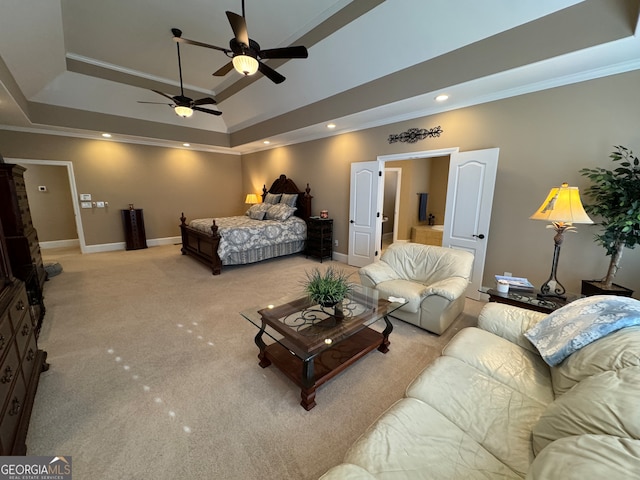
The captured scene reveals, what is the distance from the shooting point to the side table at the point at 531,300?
87.3 inches

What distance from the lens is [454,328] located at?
2.86 metres

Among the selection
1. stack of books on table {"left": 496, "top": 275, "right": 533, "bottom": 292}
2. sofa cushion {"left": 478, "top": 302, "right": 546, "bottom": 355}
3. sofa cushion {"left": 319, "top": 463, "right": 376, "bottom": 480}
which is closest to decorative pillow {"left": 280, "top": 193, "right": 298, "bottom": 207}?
stack of books on table {"left": 496, "top": 275, "right": 533, "bottom": 292}

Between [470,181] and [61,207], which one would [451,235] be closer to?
[470,181]

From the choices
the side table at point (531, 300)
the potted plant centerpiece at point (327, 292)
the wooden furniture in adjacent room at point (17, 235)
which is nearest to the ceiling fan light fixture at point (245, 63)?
the potted plant centerpiece at point (327, 292)

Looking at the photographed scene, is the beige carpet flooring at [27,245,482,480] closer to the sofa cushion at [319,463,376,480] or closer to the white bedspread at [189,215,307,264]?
the sofa cushion at [319,463,376,480]

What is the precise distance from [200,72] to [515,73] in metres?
5.20

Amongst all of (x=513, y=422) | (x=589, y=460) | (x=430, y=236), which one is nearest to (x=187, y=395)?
(x=513, y=422)

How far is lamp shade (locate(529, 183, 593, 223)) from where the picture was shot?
7.11 feet

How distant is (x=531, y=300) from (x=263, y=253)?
436cm

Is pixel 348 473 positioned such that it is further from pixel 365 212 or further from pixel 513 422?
pixel 365 212

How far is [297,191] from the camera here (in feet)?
20.5

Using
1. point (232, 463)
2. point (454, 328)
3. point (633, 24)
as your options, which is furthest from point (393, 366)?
point (633, 24)

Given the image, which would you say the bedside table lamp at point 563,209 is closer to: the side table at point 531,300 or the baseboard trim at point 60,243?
the side table at point 531,300

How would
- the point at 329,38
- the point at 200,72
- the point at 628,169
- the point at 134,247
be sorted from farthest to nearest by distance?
the point at 134,247 < the point at 200,72 < the point at 329,38 < the point at 628,169
